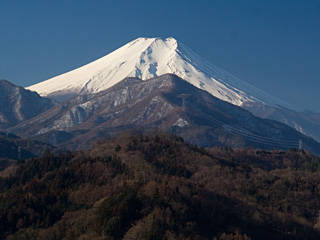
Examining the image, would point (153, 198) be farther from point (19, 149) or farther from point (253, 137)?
point (253, 137)

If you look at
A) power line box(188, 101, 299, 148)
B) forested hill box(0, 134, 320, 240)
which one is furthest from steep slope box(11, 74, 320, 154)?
forested hill box(0, 134, 320, 240)

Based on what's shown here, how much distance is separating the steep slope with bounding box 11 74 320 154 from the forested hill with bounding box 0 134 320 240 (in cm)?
5656

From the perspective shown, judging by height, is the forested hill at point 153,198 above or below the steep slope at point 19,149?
below

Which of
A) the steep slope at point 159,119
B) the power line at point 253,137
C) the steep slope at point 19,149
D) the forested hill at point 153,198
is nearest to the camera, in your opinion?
the forested hill at point 153,198

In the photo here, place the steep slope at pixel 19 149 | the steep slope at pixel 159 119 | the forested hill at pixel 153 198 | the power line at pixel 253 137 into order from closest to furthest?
the forested hill at pixel 153 198, the steep slope at pixel 19 149, the steep slope at pixel 159 119, the power line at pixel 253 137

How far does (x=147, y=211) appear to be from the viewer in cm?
4041

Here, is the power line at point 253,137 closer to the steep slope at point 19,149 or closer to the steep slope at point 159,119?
the steep slope at point 159,119

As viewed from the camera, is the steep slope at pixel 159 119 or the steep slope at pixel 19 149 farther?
the steep slope at pixel 159 119

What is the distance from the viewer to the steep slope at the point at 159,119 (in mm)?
134000

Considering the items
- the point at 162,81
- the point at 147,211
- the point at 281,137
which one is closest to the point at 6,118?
the point at 162,81

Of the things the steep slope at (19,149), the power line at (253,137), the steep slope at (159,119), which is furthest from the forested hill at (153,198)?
the power line at (253,137)

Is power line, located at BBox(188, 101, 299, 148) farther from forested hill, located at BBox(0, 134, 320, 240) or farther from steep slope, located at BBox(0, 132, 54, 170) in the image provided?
forested hill, located at BBox(0, 134, 320, 240)

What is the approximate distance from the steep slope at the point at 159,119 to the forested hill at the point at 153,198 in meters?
56.6

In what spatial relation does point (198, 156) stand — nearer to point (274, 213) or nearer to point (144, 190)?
point (274, 213)
